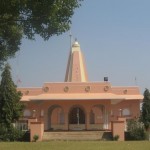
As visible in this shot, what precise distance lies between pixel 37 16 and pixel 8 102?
58.2ft

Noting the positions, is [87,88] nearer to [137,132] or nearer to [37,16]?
[137,132]

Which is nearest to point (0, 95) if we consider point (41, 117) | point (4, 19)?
point (41, 117)

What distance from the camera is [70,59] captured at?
42.8 metres

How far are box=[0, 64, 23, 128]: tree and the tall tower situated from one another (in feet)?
39.1

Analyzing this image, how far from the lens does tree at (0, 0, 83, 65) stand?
12023 mm

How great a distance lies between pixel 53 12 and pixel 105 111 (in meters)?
22.4

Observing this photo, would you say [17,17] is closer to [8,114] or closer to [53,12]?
[53,12]

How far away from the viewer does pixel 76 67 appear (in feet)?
137

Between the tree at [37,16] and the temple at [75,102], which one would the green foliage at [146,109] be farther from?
the tree at [37,16]

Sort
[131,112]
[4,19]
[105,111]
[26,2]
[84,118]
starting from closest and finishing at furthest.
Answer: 1. [26,2]
2. [4,19]
3. [105,111]
4. [84,118]
5. [131,112]

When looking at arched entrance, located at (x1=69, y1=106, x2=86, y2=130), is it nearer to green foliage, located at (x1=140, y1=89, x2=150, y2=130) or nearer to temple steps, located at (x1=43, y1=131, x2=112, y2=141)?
temple steps, located at (x1=43, y1=131, x2=112, y2=141)

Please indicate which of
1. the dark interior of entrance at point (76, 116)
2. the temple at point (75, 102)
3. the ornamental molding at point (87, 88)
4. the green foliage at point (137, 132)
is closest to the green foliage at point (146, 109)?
the temple at point (75, 102)

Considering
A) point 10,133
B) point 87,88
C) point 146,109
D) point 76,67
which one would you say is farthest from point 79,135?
point 76,67

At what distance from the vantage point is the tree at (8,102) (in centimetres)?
2912
